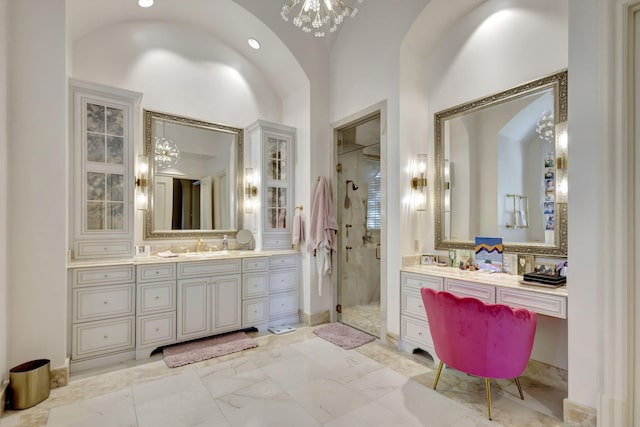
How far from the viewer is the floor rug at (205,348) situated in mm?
2904

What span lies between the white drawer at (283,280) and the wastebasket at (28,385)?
2.12 metres

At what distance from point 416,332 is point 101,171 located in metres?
3.36

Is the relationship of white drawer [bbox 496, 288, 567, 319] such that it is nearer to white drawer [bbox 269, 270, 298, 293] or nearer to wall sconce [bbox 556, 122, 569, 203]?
wall sconce [bbox 556, 122, 569, 203]

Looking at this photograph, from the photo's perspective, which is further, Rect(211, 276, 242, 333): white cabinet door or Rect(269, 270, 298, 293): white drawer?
Rect(269, 270, 298, 293): white drawer

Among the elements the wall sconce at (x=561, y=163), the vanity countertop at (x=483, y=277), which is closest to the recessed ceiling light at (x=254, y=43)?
the vanity countertop at (x=483, y=277)

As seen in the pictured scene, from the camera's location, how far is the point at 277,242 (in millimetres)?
4094

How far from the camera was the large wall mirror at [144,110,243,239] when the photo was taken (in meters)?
3.57

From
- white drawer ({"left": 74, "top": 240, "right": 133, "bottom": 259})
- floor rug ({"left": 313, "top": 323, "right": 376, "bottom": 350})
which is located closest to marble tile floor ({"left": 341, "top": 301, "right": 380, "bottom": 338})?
floor rug ({"left": 313, "top": 323, "right": 376, "bottom": 350})

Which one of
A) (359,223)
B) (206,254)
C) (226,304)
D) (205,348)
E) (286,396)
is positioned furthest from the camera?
(359,223)

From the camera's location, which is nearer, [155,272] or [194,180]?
[155,272]

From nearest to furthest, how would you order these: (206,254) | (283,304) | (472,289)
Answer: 1. (472,289)
2. (206,254)
3. (283,304)

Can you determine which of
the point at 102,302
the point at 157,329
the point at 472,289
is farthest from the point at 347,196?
the point at 102,302

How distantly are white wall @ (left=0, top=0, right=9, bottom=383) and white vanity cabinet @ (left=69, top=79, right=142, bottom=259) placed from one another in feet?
1.85

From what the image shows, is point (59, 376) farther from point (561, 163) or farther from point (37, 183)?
point (561, 163)
